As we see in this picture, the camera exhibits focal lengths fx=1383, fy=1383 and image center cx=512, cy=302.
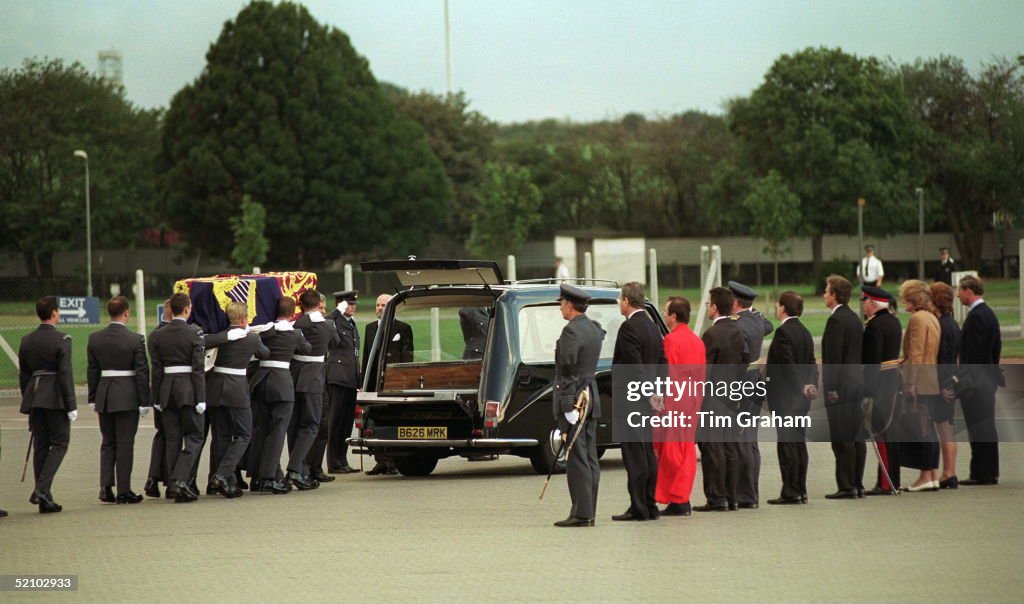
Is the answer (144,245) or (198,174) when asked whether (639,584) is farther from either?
(144,245)

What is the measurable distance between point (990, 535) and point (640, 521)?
266 centimetres

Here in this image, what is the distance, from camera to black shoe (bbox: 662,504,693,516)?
11.4 m

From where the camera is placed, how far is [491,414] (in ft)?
44.3

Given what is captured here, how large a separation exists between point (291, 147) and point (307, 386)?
54.5 meters

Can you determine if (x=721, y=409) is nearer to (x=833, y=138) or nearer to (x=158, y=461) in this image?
(x=158, y=461)

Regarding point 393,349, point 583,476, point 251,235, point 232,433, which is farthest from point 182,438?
point 251,235

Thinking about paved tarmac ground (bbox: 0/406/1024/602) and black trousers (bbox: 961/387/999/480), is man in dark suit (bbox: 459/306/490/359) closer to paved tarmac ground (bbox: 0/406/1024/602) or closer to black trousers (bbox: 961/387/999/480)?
paved tarmac ground (bbox: 0/406/1024/602)

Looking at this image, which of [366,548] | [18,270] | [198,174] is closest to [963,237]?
[198,174]

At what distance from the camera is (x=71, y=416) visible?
41.0ft

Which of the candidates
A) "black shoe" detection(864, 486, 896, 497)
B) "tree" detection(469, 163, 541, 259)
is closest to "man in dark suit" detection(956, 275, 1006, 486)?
"black shoe" detection(864, 486, 896, 497)

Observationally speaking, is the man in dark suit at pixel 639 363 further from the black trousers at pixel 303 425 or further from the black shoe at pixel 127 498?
the black shoe at pixel 127 498

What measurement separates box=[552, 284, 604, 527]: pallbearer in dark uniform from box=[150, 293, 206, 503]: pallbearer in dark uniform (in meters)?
3.84

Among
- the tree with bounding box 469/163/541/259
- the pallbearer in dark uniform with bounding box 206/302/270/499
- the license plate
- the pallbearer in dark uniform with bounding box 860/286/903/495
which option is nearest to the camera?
the pallbearer in dark uniform with bounding box 860/286/903/495

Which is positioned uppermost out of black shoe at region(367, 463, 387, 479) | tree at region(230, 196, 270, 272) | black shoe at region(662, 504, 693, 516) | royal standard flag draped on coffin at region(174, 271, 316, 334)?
tree at region(230, 196, 270, 272)
